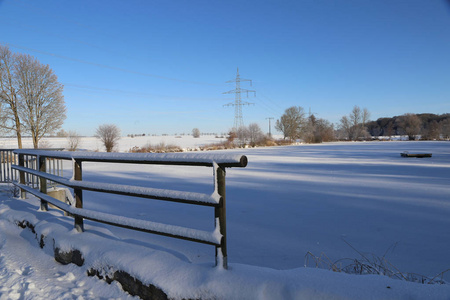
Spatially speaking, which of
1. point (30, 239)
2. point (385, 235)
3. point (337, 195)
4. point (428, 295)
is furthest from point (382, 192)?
point (30, 239)

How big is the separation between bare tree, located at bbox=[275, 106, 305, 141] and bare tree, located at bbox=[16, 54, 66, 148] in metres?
54.5

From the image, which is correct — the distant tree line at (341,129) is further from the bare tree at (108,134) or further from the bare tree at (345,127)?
the bare tree at (108,134)

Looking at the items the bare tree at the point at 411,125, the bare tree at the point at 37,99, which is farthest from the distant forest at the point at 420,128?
the bare tree at the point at 37,99

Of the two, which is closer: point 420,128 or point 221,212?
point 221,212

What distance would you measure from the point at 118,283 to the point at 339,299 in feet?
5.60

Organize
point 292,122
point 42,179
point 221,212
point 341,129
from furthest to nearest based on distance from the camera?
point 341,129
point 292,122
point 42,179
point 221,212

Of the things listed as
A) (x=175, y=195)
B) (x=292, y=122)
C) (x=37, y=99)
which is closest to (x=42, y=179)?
(x=175, y=195)

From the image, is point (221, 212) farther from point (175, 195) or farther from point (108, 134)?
point (108, 134)

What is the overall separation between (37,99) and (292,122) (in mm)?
56367

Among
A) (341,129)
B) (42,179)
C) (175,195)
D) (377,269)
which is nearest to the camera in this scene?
(175,195)

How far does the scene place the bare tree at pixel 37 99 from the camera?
2194 cm

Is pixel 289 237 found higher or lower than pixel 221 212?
lower

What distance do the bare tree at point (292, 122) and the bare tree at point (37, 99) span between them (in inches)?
2144

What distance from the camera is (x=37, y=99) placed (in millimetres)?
22438
